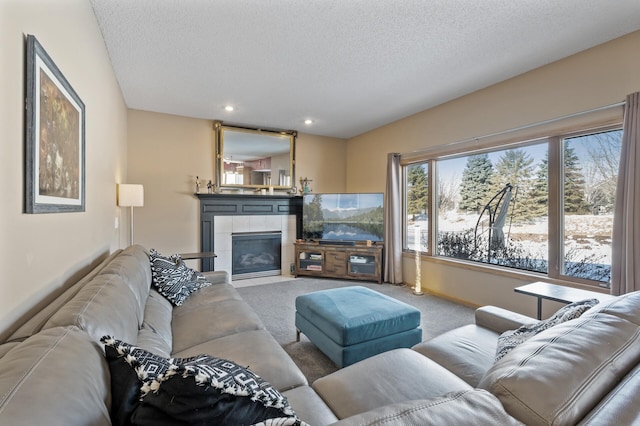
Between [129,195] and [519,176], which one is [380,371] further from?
[129,195]

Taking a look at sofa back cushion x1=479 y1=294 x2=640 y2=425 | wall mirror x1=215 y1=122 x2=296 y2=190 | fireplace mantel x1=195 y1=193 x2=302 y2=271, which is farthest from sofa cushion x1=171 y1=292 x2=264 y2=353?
wall mirror x1=215 y1=122 x2=296 y2=190

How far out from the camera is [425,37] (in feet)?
7.73

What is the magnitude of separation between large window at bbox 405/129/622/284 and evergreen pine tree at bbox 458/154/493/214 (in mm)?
12

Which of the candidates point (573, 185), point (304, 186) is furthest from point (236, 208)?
point (573, 185)

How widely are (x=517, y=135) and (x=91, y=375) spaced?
3.85 metres

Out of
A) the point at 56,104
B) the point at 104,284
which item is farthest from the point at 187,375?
the point at 56,104

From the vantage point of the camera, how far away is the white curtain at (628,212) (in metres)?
2.21

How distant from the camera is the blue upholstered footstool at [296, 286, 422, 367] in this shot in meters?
2.03

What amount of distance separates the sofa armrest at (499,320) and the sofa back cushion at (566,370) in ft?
2.88

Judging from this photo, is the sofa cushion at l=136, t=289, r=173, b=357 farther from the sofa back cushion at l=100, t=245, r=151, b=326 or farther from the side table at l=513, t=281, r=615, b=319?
the side table at l=513, t=281, r=615, b=319

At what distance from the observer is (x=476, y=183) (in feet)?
12.2

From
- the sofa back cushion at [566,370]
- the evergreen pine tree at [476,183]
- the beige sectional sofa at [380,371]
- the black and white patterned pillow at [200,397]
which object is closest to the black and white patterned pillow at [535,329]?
the beige sectional sofa at [380,371]

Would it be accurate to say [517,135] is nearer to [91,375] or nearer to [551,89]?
[551,89]

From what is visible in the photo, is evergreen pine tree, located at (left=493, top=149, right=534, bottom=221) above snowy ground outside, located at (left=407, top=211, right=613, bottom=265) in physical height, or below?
above
